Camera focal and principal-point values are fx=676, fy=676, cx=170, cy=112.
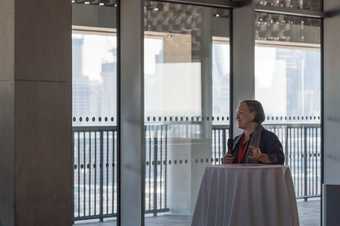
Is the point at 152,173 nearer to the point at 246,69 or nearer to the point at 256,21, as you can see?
the point at 246,69

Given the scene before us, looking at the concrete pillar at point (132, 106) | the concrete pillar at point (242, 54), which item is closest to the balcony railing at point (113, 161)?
the concrete pillar at point (132, 106)

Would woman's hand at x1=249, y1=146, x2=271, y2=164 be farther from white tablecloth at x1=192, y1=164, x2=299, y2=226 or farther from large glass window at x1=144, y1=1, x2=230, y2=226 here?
large glass window at x1=144, y1=1, x2=230, y2=226

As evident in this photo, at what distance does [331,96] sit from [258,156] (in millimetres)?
3438

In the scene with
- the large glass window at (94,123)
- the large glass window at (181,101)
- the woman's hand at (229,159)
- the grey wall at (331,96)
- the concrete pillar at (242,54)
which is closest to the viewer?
the woman's hand at (229,159)

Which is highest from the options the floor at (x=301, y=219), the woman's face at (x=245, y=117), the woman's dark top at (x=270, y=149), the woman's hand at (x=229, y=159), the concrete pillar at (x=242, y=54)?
the concrete pillar at (x=242, y=54)

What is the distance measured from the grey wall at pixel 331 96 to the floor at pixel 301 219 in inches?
15.1

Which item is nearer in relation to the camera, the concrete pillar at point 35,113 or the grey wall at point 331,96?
the concrete pillar at point 35,113

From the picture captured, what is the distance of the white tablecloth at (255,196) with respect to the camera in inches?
209

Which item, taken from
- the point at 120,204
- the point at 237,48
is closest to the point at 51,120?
the point at 120,204

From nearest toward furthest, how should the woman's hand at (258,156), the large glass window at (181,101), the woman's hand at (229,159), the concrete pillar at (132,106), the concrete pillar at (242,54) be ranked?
the woman's hand at (258,156), the woman's hand at (229,159), the concrete pillar at (132,106), the large glass window at (181,101), the concrete pillar at (242,54)

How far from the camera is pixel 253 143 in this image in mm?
5535

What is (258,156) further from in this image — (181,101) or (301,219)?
(301,219)

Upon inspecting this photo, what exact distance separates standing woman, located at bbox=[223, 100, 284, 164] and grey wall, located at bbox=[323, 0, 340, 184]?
3073 mm

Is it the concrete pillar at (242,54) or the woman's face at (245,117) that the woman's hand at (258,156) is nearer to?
the woman's face at (245,117)
